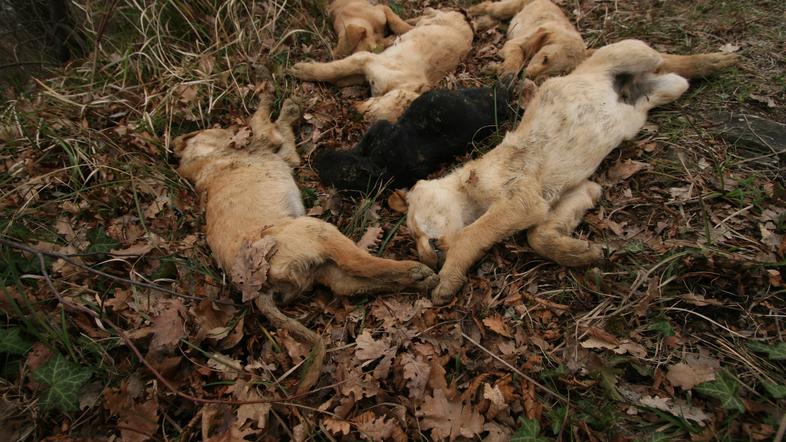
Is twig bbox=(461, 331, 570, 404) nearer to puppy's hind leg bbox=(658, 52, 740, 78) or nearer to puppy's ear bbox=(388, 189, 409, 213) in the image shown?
puppy's ear bbox=(388, 189, 409, 213)

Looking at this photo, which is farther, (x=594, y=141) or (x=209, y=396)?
(x=594, y=141)

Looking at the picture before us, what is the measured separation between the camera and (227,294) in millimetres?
3281

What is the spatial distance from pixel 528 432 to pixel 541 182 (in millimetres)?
1960

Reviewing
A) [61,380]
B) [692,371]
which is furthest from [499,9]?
[61,380]

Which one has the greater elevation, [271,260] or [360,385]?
[271,260]

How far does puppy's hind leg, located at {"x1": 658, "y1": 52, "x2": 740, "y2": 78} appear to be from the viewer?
4027 millimetres

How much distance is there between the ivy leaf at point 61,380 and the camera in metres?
2.51

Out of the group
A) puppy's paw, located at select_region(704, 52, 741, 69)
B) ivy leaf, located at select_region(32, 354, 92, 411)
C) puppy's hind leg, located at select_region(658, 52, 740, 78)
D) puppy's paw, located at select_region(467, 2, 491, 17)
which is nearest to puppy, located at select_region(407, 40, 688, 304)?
puppy's hind leg, located at select_region(658, 52, 740, 78)

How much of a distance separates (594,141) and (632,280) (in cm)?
120

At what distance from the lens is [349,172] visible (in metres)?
3.89

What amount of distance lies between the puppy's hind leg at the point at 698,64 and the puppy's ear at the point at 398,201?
283 cm

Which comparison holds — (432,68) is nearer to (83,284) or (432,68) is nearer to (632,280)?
(632,280)

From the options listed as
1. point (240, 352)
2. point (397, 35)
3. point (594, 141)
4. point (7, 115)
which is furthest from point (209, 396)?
point (397, 35)

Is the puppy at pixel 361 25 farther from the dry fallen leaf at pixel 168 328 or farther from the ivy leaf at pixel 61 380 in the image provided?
the ivy leaf at pixel 61 380
